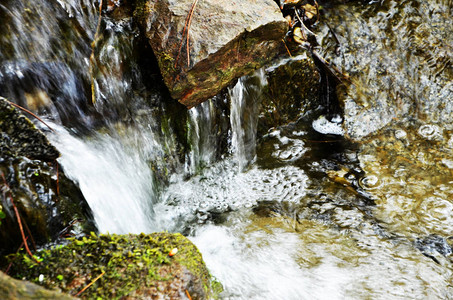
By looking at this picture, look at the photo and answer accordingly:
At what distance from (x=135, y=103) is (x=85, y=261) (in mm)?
1904

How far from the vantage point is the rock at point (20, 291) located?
4.35 ft

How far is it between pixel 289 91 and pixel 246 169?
4.15ft

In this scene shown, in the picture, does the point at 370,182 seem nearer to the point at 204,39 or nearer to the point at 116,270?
the point at 204,39

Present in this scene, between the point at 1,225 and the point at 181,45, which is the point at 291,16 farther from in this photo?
the point at 1,225

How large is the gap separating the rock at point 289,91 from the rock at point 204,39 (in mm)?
897

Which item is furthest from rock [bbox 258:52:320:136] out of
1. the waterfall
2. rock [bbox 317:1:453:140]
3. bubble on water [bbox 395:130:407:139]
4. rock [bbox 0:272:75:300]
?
rock [bbox 0:272:75:300]

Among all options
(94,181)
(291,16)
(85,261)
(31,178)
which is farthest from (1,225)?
(291,16)

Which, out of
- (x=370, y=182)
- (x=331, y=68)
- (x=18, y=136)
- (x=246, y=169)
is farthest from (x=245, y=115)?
(x=18, y=136)

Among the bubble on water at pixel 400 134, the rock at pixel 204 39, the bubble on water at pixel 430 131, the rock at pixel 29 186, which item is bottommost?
the bubble on water at pixel 430 131

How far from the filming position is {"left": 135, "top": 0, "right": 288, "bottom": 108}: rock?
10.1 feet

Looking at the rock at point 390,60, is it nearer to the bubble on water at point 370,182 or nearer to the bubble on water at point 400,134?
the bubble on water at point 400,134

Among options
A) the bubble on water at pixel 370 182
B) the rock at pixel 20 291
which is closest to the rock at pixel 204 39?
the bubble on water at pixel 370 182

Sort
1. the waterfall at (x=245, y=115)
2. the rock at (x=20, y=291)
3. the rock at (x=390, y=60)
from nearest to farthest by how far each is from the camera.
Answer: the rock at (x=20, y=291) < the waterfall at (x=245, y=115) < the rock at (x=390, y=60)

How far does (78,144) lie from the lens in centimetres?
Answer: 292
